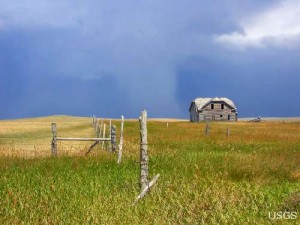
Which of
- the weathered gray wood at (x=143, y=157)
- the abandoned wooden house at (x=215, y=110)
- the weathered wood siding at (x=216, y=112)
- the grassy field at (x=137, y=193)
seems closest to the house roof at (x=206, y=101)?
the abandoned wooden house at (x=215, y=110)

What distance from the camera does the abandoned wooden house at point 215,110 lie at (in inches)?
3529

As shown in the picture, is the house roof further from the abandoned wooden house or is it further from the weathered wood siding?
the weathered wood siding

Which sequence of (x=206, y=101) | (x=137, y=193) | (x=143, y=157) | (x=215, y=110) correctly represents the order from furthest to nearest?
(x=206, y=101) < (x=215, y=110) < (x=143, y=157) < (x=137, y=193)

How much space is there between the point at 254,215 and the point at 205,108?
270ft

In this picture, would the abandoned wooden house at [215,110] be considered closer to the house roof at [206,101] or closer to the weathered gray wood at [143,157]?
the house roof at [206,101]

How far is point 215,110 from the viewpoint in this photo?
3556 inches

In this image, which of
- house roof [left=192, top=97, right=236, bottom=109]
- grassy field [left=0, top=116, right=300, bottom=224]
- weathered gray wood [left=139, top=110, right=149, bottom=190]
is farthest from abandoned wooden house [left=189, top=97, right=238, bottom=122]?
weathered gray wood [left=139, top=110, right=149, bottom=190]

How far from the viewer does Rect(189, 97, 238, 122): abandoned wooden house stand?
→ 89.6 metres

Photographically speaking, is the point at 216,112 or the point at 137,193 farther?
the point at 216,112

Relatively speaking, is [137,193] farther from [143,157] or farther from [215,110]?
[215,110]

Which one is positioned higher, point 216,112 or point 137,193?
point 216,112

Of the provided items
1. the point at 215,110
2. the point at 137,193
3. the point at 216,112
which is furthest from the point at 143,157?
the point at 216,112

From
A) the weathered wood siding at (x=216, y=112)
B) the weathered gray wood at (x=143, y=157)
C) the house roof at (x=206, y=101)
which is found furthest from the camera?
the house roof at (x=206, y=101)

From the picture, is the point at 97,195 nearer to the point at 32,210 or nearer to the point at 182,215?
the point at 32,210
